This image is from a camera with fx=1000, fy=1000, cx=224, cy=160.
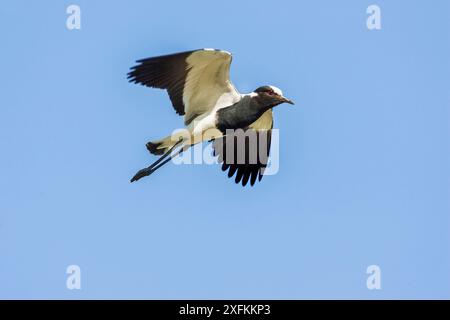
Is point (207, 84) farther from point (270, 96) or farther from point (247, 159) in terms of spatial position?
point (247, 159)

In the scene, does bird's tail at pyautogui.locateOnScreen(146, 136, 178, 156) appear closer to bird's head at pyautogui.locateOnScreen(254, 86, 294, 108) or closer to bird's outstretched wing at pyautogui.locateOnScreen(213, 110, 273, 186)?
bird's outstretched wing at pyautogui.locateOnScreen(213, 110, 273, 186)

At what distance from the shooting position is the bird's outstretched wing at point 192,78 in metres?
15.6

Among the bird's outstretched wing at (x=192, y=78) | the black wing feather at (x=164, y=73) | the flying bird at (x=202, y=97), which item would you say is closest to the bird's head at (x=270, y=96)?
the flying bird at (x=202, y=97)

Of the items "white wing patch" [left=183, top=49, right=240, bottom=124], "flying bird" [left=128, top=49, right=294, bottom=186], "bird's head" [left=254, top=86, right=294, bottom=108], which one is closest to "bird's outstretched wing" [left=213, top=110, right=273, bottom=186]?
"flying bird" [left=128, top=49, right=294, bottom=186]

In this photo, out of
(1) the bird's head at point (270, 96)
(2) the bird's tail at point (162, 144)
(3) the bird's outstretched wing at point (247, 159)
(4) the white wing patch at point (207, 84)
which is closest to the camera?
(4) the white wing patch at point (207, 84)

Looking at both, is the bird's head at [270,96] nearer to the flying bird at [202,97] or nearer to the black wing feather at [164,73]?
the flying bird at [202,97]

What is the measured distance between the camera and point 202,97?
16.3m

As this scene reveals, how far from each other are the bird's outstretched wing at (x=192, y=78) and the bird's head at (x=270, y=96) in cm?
45
